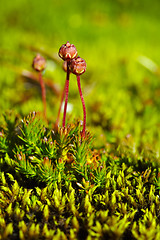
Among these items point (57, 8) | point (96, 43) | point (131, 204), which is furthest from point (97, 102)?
point (57, 8)

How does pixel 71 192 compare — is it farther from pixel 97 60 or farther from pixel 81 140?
pixel 97 60

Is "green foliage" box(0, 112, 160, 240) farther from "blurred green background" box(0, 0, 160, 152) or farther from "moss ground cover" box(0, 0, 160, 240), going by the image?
"blurred green background" box(0, 0, 160, 152)

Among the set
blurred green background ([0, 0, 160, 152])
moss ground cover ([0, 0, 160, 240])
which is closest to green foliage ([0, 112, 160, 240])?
moss ground cover ([0, 0, 160, 240])

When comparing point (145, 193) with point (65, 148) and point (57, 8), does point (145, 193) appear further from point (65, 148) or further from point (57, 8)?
point (57, 8)

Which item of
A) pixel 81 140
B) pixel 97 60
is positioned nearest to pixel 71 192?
pixel 81 140

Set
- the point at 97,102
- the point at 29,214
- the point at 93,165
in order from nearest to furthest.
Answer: the point at 29,214 < the point at 93,165 < the point at 97,102

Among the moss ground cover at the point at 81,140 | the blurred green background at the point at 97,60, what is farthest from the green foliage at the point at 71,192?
the blurred green background at the point at 97,60
